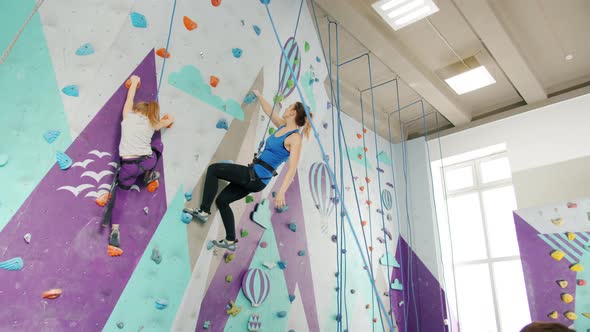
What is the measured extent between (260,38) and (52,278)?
2.15m

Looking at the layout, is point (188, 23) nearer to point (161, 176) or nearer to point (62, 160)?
point (161, 176)

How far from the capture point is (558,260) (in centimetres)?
381

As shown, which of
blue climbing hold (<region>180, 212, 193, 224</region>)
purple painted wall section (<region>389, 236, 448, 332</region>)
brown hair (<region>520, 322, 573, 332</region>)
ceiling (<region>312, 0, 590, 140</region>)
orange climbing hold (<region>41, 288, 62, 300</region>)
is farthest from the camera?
purple painted wall section (<region>389, 236, 448, 332</region>)

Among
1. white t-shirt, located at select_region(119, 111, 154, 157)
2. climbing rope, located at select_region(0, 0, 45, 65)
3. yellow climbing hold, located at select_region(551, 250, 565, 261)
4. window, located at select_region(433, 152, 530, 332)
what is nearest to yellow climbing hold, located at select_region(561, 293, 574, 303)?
yellow climbing hold, located at select_region(551, 250, 565, 261)

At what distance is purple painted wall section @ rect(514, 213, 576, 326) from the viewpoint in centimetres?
375

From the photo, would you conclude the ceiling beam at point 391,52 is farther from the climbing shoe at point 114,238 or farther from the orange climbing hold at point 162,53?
the climbing shoe at point 114,238

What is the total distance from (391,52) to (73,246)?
126 inches

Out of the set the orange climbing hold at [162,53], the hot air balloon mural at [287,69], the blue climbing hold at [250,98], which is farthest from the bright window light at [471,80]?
the orange climbing hold at [162,53]

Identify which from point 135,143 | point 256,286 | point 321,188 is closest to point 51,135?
point 135,143

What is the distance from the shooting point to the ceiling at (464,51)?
3750 millimetres

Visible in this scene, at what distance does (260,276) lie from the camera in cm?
301

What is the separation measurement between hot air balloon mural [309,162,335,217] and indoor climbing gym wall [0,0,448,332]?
0.02m

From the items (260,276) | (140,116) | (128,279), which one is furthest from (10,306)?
(260,276)

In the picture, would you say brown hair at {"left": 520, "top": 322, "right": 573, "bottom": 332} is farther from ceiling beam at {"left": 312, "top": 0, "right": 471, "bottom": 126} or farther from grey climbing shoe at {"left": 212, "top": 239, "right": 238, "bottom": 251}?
ceiling beam at {"left": 312, "top": 0, "right": 471, "bottom": 126}
